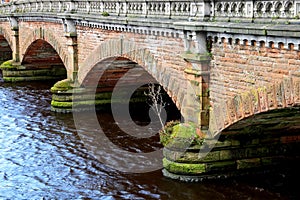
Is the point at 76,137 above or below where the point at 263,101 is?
below

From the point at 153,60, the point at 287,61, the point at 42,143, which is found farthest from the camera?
the point at 42,143

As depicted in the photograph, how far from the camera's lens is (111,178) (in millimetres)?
17812

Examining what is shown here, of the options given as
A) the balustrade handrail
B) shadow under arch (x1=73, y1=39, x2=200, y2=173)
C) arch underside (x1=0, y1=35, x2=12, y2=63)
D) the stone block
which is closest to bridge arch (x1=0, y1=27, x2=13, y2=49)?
arch underside (x1=0, y1=35, x2=12, y2=63)

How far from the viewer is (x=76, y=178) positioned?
17969mm

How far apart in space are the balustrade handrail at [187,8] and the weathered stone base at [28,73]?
8.85 metres

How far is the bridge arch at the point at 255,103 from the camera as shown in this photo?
12070 millimetres

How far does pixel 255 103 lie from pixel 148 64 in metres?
6.85

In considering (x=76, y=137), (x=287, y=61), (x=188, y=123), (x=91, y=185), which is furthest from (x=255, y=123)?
(x=76, y=137)

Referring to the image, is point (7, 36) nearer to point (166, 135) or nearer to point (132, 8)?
point (132, 8)

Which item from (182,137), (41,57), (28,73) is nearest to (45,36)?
(41,57)

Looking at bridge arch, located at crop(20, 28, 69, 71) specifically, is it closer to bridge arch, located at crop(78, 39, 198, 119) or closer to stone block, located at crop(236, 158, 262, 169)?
bridge arch, located at crop(78, 39, 198, 119)

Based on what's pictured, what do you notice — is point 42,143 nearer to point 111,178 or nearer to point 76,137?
Answer: point 76,137

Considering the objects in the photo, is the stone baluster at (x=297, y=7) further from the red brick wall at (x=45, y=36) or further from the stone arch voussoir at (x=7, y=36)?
the stone arch voussoir at (x=7, y=36)

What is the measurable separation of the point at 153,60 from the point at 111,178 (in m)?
4.55
